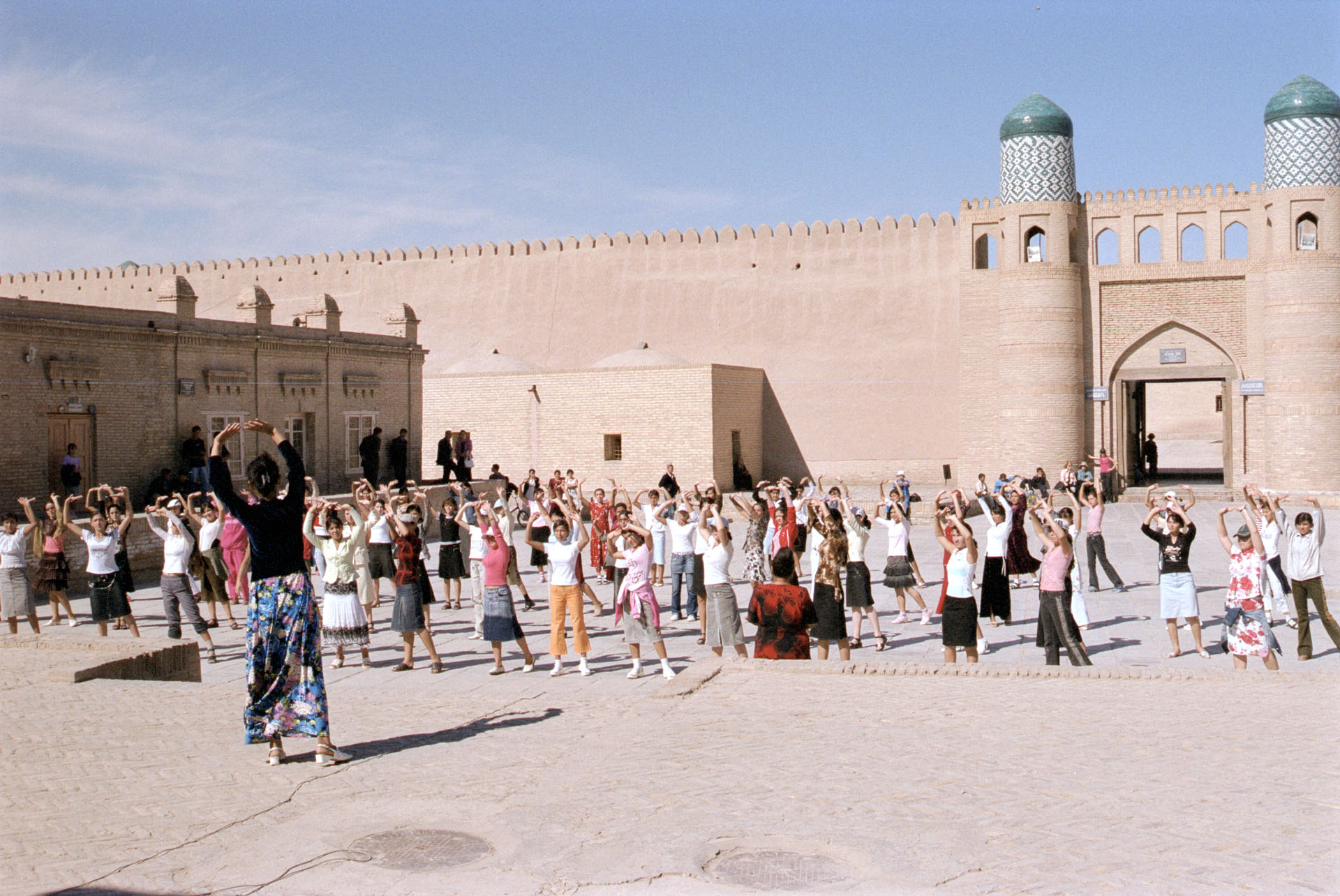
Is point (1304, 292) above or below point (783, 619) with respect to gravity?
above

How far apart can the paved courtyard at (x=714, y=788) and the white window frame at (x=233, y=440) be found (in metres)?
13.4

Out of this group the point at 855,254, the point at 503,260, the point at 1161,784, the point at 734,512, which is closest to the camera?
the point at 1161,784

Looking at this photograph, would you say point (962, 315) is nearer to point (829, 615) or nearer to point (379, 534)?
point (379, 534)

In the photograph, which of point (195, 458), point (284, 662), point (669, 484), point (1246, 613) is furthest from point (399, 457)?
point (284, 662)

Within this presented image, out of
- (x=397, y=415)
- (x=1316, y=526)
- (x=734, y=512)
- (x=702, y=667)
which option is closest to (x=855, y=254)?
(x=734, y=512)

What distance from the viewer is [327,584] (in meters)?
10.1

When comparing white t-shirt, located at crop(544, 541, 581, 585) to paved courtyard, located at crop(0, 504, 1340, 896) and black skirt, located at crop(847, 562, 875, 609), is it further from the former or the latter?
black skirt, located at crop(847, 562, 875, 609)

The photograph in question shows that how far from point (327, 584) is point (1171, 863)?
7155 mm

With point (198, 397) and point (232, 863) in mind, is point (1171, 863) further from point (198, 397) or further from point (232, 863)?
point (198, 397)

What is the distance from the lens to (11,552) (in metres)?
11.5

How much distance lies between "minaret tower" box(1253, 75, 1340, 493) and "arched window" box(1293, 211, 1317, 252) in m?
0.03

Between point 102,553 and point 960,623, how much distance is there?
7322 mm

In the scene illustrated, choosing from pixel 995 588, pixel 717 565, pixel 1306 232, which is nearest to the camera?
pixel 717 565

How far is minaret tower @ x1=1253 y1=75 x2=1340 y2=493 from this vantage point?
25.5m
